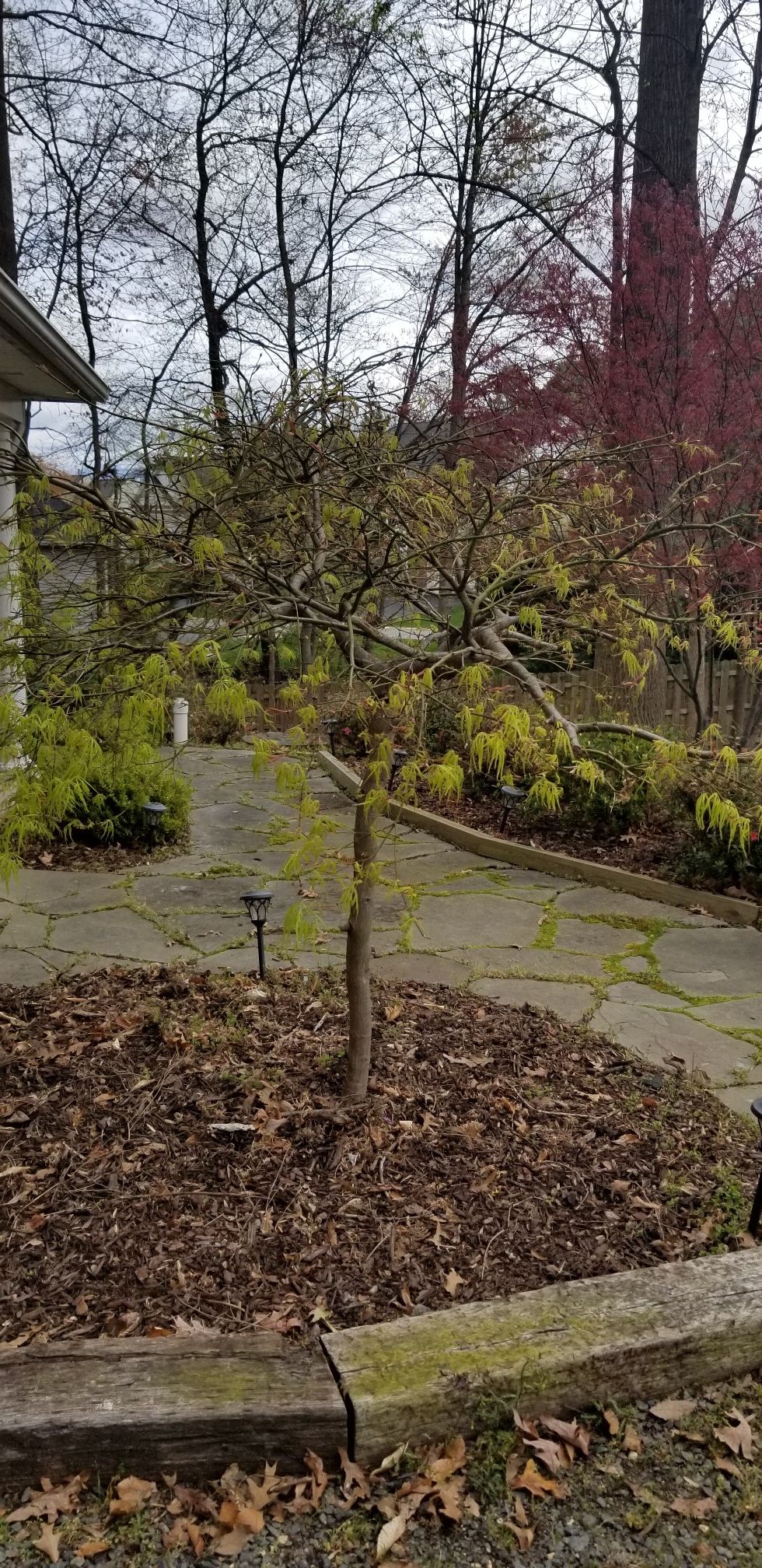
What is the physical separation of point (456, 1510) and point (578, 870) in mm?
4621

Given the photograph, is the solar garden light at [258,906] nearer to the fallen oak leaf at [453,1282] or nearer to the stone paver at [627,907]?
the fallen oak leaf at [453,1282]

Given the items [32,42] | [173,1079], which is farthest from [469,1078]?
[32,42]

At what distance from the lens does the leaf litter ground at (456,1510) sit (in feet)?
5.45

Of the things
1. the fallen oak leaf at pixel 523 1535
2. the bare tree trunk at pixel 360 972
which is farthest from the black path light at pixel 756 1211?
the bare tree trunk at pixel 360 972

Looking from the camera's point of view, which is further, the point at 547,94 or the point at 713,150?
the point at 547,94

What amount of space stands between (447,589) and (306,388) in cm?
86

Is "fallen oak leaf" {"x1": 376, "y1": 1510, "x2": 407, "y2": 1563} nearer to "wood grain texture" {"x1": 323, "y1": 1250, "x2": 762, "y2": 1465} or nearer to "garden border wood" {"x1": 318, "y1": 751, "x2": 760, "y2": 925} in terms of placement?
"wood grain texture" {"x1": 323, "y1": 1250, "x2": 762, "y2": 1465}

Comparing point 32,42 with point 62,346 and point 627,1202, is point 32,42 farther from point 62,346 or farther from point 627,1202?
point 627,1202

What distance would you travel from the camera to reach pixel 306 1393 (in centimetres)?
182

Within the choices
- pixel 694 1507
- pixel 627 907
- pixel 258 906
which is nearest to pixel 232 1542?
pixel 694 1507

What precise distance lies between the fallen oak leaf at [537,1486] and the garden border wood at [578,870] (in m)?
3.26

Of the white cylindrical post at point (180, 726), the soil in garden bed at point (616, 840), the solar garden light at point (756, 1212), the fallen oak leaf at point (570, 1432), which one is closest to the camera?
the fallen oak leaf at point (570, 1432)

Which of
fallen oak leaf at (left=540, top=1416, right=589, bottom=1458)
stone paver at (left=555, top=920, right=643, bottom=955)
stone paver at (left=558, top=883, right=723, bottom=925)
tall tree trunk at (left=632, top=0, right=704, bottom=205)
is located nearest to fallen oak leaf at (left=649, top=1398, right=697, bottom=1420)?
fallen oak leaf at (left=540, top=1416, right=589, bottom=1458)

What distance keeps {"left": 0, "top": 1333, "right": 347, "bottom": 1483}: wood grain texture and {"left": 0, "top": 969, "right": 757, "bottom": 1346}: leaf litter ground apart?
0.72ft
